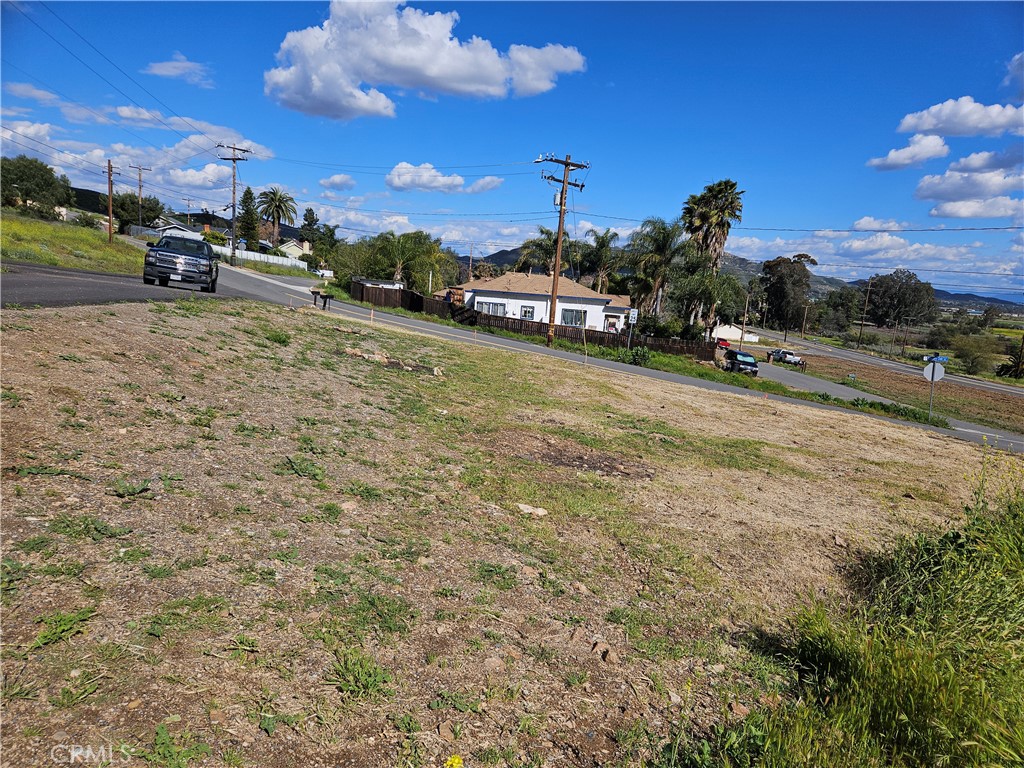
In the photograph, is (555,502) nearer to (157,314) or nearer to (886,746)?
(886,746)

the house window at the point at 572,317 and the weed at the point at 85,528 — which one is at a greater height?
the house window at the point at 572,317

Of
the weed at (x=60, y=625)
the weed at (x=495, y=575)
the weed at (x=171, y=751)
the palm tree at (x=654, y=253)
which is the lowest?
the weed at (x=495, y=575)

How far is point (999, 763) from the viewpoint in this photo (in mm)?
2939

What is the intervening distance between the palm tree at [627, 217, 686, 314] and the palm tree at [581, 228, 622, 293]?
10010 mm

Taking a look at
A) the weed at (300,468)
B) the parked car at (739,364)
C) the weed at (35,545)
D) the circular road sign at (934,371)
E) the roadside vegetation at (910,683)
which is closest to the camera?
the roadside vegetation at (910,683)

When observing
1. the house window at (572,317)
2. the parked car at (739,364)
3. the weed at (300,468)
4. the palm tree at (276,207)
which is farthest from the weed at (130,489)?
the palm tree at (276,207)

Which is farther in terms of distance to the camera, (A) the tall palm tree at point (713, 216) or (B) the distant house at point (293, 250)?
(B) the distant house at point (293, 250)

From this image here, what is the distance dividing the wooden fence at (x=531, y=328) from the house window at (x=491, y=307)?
3.22 m

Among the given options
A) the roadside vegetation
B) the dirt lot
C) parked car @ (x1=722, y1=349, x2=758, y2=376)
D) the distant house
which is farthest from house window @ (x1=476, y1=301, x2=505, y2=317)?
the distant house

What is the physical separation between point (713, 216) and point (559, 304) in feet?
54.1

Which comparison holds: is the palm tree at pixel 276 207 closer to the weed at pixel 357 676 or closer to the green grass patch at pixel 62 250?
the green grass patch at pixel 62 250

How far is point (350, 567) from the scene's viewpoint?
4.61 metres

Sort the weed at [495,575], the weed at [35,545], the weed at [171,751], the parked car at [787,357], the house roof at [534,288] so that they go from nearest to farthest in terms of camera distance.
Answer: the weed at [171,751] → the weed at [35,545] → the weed at [495,575] → the house roof at [534,288] → the parked car at [787,357]

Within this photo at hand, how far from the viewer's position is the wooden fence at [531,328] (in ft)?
127
